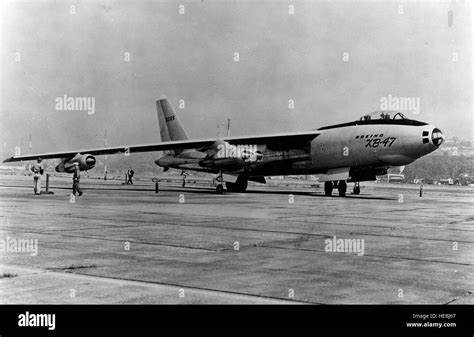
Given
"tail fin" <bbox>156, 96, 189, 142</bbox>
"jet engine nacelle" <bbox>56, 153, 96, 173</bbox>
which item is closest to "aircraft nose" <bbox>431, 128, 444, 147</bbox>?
"jet engine nacelle" <bbox>56, 153, 96, 173</bbox>

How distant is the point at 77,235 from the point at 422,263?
6.23 metres

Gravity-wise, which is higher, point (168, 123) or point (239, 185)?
point (168, 123)

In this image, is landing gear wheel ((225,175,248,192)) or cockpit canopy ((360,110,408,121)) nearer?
cockpit canopy ((360,110,408,121))

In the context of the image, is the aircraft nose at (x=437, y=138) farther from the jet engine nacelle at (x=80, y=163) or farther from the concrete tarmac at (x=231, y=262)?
the jet engine nacelle at (x=80, y=163)

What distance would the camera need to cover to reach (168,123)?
39750 millimetres

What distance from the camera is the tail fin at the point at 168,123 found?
1524 inches

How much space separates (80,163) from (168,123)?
11257mm

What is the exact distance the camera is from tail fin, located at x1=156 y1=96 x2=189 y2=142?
3872cm

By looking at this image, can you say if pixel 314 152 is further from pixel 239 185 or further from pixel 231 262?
pixel 231 262

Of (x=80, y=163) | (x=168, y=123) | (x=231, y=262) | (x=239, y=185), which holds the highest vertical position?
(x=168, y=123)

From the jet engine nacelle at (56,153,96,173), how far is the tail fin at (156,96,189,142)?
373 inches

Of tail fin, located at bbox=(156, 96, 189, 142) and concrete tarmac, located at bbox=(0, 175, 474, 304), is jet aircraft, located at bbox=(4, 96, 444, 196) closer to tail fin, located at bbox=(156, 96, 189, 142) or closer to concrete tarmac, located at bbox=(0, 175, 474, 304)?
tail fin, located at bbox=(156, 96, 189, 142)

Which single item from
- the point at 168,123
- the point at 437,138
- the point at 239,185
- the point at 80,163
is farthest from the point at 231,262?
the point at 168,123
